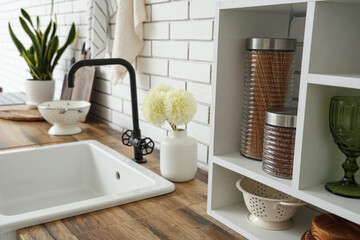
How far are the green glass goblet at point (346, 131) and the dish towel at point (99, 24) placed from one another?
54.4 inches

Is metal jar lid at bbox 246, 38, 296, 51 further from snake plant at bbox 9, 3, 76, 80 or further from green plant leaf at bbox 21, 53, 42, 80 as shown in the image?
green plant leaf at bbox 21, 53, 42, 80

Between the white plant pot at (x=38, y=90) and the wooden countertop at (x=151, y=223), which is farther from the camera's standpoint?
the white plant pot at (x=38, y=90)

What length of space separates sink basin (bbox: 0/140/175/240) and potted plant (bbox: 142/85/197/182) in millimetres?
70

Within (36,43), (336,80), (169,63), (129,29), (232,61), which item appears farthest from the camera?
(36,43)

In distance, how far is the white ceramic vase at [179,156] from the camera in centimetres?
117

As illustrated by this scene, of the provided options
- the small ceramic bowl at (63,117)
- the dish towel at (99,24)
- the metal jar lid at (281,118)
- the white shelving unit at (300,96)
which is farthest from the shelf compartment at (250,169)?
the dish towel at (99,24)

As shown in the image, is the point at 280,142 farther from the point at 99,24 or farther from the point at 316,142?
the point at 99,24

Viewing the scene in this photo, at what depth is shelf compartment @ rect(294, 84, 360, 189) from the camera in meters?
0.66

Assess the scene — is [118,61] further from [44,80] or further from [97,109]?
[44,80]

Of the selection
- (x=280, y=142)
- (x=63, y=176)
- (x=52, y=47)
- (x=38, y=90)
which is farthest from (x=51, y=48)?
(x=280, y=142)

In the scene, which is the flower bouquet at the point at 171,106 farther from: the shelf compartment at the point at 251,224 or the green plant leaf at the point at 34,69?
the green plant leaf at the point at 34,69

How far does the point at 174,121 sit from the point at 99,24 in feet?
3.04

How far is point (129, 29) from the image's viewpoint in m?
1.60

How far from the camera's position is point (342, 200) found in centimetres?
65
